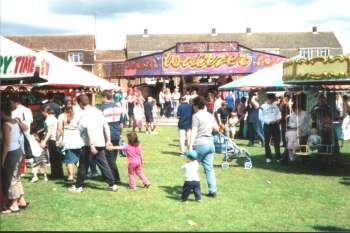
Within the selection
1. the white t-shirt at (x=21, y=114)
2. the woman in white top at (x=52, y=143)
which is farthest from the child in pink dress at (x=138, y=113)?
the white t-shirt at (x=21, y=114)

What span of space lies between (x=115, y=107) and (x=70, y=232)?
13.6 feet

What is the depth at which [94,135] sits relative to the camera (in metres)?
9.23

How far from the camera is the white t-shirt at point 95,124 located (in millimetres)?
9203

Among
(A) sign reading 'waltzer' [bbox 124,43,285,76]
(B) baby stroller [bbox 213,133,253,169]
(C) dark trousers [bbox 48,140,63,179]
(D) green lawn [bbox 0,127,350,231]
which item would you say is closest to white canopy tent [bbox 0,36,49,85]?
(D) green lawn [bbox 0,127,350,231]

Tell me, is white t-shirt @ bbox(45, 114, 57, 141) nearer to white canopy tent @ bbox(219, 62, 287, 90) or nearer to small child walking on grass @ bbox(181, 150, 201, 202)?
small child walking on grass @ bbox(181, 150, 201, 202)

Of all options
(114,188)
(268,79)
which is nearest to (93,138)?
(114,188)

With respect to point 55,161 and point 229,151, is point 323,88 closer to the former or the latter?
point 229,151

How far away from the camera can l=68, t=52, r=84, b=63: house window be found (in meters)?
70.2

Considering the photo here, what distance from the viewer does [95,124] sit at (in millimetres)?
9250

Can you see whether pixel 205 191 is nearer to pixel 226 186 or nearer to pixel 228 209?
pixel 226 186

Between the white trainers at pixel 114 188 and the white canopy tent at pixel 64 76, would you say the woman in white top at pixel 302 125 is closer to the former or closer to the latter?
the white trainers at pixel 114 188

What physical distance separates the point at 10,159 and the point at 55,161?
11.0 ft

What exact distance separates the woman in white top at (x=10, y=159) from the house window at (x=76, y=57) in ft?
209

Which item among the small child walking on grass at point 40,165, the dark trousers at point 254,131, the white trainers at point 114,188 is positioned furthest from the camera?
the dark trousers at point 254,131
